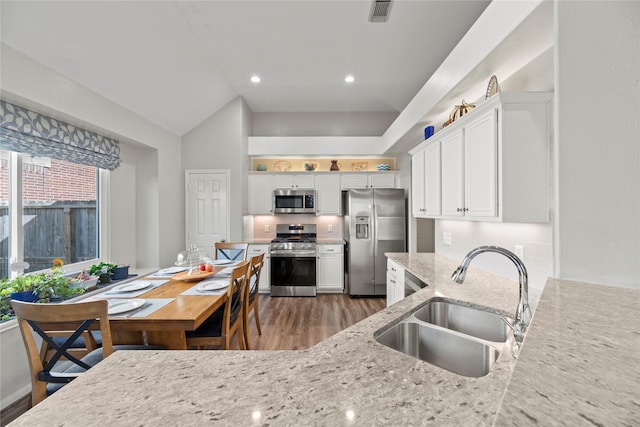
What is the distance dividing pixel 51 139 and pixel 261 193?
2.70 metres

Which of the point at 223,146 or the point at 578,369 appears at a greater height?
the point at 223,146

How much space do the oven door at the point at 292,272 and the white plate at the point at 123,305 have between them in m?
2.61

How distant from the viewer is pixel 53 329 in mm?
1537

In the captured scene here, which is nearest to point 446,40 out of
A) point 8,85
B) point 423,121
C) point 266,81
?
point 423,121

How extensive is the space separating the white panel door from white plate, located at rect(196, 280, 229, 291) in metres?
2.17

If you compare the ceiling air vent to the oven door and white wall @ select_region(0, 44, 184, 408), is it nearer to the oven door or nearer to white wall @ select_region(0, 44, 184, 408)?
white wall @ select_region(0, 44, 184, 408)

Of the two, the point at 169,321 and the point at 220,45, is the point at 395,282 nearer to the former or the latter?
the point at 169,321

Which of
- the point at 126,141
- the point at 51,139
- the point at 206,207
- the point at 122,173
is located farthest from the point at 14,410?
the point at 206,207

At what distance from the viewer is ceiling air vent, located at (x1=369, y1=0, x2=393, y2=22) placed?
86.2 inches

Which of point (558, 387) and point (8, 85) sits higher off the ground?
point (8, 85)

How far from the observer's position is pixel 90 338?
1.74 meters

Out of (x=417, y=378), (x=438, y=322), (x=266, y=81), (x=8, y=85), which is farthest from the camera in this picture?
(x=266, y=81)

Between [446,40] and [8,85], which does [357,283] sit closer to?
[446,40]

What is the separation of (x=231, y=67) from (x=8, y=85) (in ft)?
7.09
